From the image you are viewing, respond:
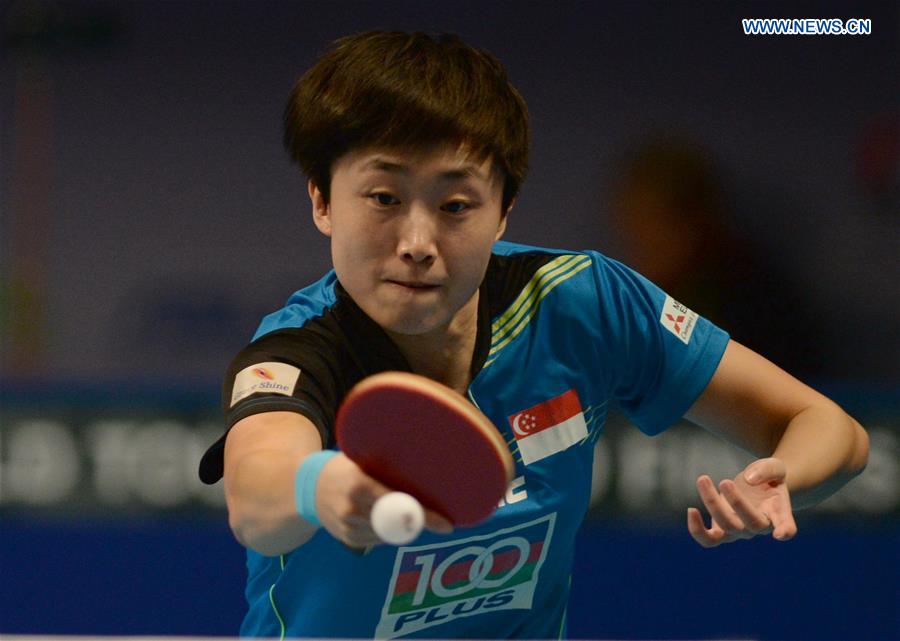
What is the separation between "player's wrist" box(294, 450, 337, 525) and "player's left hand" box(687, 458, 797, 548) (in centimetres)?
53

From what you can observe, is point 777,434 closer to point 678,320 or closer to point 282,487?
point 678,320

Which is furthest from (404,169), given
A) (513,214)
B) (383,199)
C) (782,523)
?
(513,214)

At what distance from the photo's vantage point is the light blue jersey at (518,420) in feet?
6.33

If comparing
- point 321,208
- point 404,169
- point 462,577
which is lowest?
point 462,577

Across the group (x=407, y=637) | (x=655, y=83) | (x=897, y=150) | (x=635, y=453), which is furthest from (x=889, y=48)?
(x=407, y=637)

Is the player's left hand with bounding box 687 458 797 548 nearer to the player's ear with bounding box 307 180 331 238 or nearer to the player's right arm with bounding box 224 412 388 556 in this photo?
the player's right arm with bounding box 224 412 388 556

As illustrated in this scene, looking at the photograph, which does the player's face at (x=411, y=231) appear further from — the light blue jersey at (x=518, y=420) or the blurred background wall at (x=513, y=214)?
the blurred background wall at (x=513, y=214)

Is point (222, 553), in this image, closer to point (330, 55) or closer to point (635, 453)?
point (635, 453)

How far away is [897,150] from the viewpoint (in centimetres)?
430

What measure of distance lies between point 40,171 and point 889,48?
9.77 feet

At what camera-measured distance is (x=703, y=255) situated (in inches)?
164

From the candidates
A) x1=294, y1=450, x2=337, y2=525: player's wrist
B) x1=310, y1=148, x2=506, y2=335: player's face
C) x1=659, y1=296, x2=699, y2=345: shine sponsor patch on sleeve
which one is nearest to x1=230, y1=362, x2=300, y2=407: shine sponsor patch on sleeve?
x1=310, y1=148, x2=506, y2=335: player's face

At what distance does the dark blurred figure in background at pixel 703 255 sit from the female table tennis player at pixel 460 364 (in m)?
1.96

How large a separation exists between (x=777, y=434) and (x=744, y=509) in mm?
434
